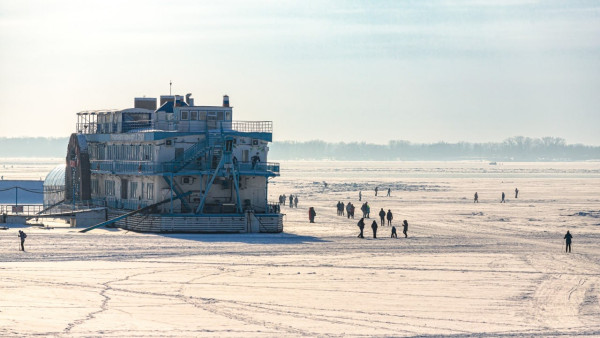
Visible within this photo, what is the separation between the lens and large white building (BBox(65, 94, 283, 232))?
2202 inches

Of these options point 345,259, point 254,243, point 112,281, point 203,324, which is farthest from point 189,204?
point 203,324

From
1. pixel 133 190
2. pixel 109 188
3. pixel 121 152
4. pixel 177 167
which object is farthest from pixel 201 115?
pixel 109 188

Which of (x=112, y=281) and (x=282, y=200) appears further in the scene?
(x=282, y=200)

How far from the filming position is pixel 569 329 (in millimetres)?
28375

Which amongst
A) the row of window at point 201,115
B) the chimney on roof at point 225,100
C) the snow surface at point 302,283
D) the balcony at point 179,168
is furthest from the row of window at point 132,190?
the chimney on roof at point 225,100

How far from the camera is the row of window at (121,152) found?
2324 inches

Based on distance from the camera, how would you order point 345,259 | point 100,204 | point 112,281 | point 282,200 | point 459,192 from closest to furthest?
point 112,281
point 345,259
point 100,204
point 282,200
point 459,192

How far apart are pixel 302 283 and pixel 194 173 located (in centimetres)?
2091

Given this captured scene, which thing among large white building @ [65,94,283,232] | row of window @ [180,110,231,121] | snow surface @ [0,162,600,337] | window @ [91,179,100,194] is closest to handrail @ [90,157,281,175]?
large white building @ [65,94,283,232]

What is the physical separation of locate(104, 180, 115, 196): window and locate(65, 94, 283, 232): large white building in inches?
30.4

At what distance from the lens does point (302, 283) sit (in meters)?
36.1

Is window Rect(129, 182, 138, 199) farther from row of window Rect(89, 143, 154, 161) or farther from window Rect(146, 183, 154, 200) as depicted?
window Rect(146, 183, 154, 200)

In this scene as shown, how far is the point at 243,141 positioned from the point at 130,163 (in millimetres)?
6844

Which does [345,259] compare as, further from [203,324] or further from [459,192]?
[459,192]
